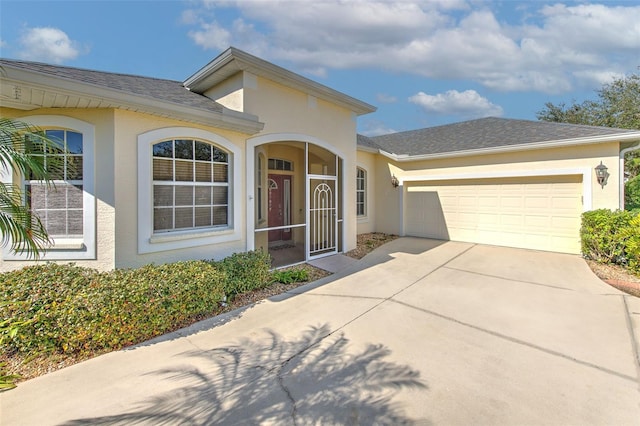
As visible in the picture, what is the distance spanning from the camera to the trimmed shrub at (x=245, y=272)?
5.48 m

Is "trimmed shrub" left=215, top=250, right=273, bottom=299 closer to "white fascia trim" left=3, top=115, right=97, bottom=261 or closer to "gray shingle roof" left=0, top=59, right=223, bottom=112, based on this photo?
"white fascia trim" left=3, top=115, right=97, bottom=261

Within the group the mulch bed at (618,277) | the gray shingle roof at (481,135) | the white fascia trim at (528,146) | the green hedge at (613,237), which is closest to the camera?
the mulch bed at (618,277)

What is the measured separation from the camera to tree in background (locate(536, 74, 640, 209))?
65.1ft

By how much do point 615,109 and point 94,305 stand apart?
3176 cm

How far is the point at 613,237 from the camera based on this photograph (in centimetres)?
739

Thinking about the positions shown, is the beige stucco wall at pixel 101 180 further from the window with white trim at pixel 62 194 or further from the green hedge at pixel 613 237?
the green hedge at pixel 613 237

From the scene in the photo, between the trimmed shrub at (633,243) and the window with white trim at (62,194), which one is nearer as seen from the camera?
the window with white trim at (62,194)

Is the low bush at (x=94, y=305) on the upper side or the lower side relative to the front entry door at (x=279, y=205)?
lower

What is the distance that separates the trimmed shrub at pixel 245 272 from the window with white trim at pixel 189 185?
1.05 m

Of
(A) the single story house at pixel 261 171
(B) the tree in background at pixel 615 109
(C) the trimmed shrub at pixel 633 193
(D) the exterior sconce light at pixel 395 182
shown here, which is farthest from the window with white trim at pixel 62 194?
(B) the tree in background at pixel 615 109

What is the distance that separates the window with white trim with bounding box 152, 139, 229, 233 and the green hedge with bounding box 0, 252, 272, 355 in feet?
4.22

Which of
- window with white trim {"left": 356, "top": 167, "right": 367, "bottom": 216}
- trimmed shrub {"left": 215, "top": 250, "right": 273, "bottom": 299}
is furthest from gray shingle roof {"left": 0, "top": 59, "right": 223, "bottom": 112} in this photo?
window with white trim {"left": 356, "top": 167, "right": 367, "bottom": 216}

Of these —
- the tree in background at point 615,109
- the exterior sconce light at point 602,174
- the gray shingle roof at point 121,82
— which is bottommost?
the exterior sconce light at point 602,174

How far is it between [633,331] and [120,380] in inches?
267
